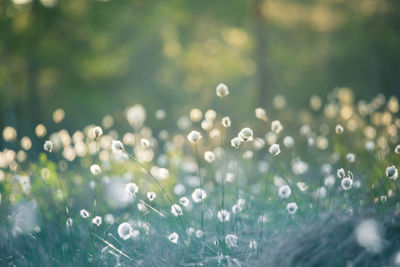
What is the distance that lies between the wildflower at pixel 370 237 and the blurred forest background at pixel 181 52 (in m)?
9.70

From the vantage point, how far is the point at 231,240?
257 centimetres

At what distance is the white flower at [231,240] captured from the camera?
2.53 meters

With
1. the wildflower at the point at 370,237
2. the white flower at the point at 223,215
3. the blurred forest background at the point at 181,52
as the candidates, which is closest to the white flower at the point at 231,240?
the white flower at the point at 223,215

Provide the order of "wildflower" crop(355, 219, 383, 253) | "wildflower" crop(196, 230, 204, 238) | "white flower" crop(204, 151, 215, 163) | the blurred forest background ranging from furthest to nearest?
the blurred forest background → "white flower" crop(204, 151, 215, 163) → "wildflower" crop(196, 230, 204, 238) → "wildflower" crop(355, 219, 383, 253)

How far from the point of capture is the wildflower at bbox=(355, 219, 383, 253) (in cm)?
209

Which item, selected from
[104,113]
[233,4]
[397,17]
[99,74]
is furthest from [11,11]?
[397,17]

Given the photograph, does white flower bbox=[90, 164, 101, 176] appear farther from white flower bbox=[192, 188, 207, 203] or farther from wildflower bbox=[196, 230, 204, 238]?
wildflower bbox=[196, 230, 204, 238]

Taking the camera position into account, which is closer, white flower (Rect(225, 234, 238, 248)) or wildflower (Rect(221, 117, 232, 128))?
white flower (Rect(225, 234, 238, 248))

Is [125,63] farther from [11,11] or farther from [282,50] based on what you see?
[282,50]

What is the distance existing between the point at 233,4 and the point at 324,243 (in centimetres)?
1091

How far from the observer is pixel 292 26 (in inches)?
572

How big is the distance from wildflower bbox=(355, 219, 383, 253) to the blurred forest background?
9.70 m

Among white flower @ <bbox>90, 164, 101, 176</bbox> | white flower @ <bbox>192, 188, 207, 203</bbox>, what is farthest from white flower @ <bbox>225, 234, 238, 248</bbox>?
white flower @ <bbox>90, 164, 101, 176</bbox>

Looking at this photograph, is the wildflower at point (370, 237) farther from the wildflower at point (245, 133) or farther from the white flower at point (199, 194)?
the white flower at point (199, 194)
